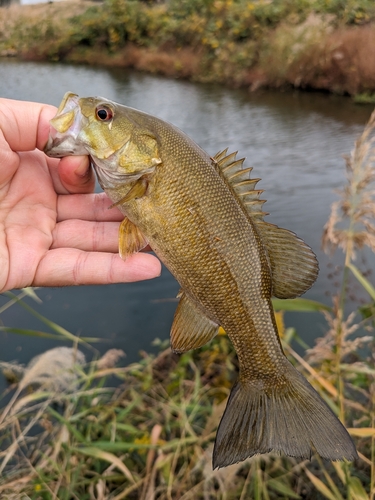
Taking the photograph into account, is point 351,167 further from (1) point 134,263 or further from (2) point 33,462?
(2) point 33,462

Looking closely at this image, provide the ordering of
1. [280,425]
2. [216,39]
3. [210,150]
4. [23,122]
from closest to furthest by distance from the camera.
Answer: [280,425] → [23,122] → [210,150] → [216,39]

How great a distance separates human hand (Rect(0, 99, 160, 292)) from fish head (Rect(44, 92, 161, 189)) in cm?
19

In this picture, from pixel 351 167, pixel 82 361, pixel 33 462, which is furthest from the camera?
pixel 82 361

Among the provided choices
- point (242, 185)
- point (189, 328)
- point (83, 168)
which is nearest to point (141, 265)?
point (189, 328)

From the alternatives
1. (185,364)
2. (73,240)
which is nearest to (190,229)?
(73,240)

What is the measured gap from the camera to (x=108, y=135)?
204 centimetres

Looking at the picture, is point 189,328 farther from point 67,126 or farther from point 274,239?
point 67,126

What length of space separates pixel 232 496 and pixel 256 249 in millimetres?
1773

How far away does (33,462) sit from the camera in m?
3.10

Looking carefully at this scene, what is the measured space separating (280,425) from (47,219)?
182cm

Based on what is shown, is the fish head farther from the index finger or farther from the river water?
the river water

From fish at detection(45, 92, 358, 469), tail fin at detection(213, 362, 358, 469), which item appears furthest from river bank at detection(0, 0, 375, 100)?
tail fin at detection(213, 362, 358, 469)

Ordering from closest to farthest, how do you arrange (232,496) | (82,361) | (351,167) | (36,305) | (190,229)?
(190,229), (351,167), (232,496), (82,361), (36,305)

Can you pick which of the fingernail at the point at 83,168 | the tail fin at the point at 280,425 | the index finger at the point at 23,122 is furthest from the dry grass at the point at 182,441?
the index finger at the point at 23,122
